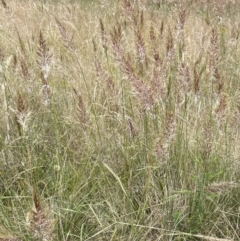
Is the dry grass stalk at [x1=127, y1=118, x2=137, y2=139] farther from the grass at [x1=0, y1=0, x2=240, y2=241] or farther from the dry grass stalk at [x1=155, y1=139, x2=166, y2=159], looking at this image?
the dry grass stalk at [x1=155, y1=139, x2=166, y2=159]

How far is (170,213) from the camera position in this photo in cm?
165

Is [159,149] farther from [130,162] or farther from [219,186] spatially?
[130,162]

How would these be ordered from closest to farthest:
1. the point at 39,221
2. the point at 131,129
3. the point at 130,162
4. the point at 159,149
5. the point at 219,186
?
1. the point at 39,221
2. the point at 159,149
3. the point at 219,186
4. the point at 131,129
5. the point at 130,162

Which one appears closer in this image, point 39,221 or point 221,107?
point 39,221

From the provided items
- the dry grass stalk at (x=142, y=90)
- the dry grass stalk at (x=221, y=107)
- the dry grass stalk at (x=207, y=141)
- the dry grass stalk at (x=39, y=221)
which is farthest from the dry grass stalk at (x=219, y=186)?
the dry grass stalk at (x=39, y=221)

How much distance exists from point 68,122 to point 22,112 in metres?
0.81

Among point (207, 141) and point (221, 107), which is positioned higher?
point (221, 107)

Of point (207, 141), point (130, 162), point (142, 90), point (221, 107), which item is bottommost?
point (130, 162)

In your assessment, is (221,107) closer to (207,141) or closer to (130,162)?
(207,141)

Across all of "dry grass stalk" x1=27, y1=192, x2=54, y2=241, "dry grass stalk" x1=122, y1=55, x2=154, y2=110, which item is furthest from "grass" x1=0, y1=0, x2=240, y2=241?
"dry grass stalk" x1=27, y1=192, x2=54, y2=241

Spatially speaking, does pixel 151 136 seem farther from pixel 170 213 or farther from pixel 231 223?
pixel 231 223

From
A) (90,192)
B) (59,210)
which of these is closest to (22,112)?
(59,210)

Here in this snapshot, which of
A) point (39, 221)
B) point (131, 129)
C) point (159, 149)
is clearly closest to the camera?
point (39, 221)

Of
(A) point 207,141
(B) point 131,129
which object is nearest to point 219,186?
(A) point 207,141
